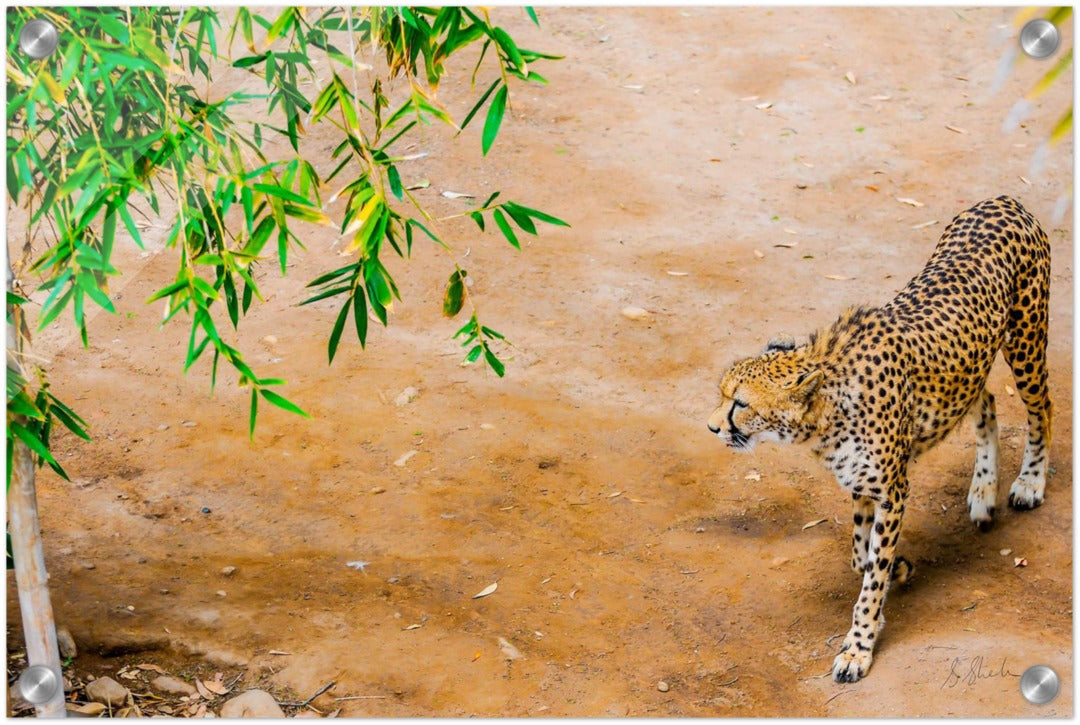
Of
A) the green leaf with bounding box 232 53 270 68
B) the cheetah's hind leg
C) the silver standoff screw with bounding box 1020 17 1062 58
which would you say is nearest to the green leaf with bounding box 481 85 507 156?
the green leaf with bounding box 232 53 270 68

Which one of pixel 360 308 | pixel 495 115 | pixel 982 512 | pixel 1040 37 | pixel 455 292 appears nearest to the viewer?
pixel 1040 37

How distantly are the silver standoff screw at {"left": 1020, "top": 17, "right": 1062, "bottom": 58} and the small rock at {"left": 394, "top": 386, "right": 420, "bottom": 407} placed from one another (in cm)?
388

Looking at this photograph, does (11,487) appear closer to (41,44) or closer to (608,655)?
(41,44)

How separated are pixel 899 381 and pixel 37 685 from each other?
2932 mm

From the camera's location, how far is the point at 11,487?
3.34 meters

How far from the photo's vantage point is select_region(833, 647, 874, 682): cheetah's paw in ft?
13.1

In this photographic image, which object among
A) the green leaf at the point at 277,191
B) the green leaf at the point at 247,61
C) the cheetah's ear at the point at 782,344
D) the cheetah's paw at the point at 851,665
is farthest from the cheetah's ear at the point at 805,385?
the green leaf at the point at 247,61

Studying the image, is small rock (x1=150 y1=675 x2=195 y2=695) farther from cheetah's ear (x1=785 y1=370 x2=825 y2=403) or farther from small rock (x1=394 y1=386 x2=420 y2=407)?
cheetah's ear (x1=785 y1=370 x2=825 y2=403)

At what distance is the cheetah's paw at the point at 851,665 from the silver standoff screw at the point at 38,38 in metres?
3.02

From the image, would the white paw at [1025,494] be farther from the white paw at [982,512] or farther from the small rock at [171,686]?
the small rock at [171,686]

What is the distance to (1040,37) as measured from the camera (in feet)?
8.59

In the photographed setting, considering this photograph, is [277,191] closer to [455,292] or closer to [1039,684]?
[455,292]

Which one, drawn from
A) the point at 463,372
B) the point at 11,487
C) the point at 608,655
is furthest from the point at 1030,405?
the point at 11,487

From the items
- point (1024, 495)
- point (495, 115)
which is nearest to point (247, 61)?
point (495, 115)
